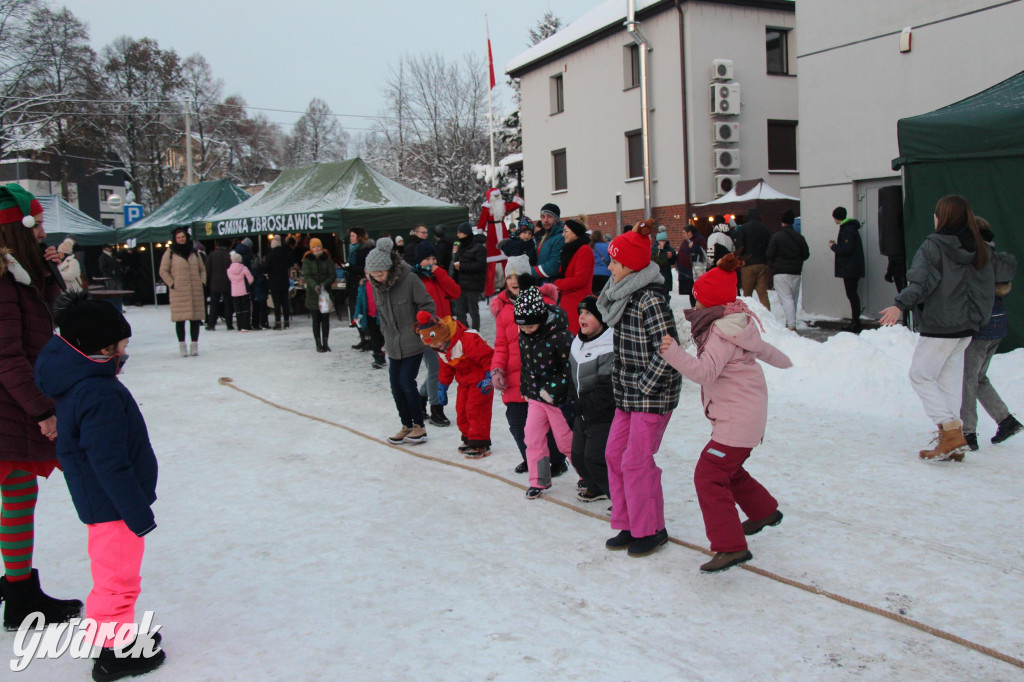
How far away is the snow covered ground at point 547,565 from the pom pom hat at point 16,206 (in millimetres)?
1903

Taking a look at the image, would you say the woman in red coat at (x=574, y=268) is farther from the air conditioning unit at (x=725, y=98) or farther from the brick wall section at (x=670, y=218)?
the air conditioning unit at (x=725, y=98)

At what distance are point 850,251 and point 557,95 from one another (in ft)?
62.7

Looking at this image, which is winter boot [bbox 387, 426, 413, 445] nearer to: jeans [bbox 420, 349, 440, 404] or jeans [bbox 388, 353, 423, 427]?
jeans [bbox 388, 353, 423, 427]

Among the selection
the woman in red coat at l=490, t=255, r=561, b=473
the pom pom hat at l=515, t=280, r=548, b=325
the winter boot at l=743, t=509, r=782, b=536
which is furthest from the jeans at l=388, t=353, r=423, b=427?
the winter boot at l=743, t=509, r=782, b=536

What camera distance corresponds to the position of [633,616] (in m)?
3.56

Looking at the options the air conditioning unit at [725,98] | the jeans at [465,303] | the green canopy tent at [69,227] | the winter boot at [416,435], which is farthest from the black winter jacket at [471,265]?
the green canopy tent at [69,227]

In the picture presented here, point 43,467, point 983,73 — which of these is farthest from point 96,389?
point 983,73

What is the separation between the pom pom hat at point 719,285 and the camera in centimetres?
396

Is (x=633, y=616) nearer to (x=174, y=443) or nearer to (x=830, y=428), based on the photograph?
(x=830, y=428)

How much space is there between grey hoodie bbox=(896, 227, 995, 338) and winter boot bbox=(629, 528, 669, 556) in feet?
8.88

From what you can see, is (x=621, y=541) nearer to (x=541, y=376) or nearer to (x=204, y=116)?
(x=541, y=376)

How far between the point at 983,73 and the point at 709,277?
9.27 m

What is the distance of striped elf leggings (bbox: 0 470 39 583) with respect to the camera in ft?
11.6

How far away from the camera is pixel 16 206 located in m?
3.76
